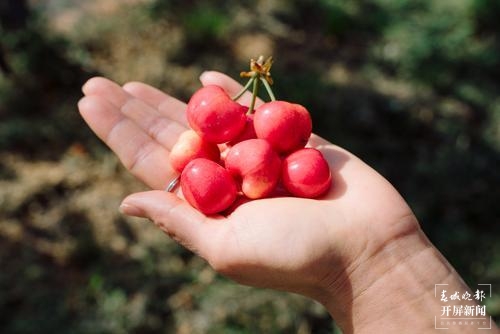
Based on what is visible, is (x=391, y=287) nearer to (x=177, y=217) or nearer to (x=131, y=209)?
(x=177, y=217)

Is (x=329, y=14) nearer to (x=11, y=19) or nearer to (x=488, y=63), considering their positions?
(x=488, y=63)

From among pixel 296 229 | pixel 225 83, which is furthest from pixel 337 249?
pixel 225 83

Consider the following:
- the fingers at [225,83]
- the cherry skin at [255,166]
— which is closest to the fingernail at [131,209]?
the cherry skin at [255,166]

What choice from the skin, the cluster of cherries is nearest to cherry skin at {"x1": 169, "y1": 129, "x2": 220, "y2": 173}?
Answer: the cluster of cherries

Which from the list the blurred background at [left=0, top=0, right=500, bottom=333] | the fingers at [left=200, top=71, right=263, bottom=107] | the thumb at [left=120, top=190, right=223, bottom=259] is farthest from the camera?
the blurred background at [left=0, top=0, right=500, bottom=333]

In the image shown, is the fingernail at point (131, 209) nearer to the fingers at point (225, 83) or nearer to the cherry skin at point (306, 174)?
the cherry skin at point (306, 174)

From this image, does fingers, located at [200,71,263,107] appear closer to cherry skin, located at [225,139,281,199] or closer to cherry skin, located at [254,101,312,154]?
cherry skin, located at [254,101,312,154]
